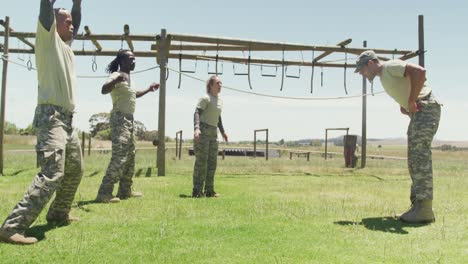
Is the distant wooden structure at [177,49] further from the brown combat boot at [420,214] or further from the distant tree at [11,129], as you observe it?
the distant tree at [11,129]

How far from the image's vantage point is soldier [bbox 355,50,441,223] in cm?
514

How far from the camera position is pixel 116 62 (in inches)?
266

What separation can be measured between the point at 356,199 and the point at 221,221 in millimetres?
3179

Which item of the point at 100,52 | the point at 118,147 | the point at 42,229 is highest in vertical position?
the point at 100,52

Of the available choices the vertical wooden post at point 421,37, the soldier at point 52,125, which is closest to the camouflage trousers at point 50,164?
the soldier at point 52,125

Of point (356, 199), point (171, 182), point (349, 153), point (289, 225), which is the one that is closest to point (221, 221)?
point (289, 225)

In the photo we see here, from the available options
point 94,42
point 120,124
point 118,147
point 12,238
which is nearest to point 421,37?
point 94,42

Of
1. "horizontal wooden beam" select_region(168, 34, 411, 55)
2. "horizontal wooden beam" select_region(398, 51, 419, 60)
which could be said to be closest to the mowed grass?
"horizontal wooden beam" select_region(168, 34, 411, 55)

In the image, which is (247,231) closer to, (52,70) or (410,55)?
(52,70)

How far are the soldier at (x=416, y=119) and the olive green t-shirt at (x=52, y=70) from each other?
3558 mm

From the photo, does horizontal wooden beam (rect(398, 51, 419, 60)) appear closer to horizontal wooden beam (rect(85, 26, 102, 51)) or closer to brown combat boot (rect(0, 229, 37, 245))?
horizontal wooden beam (rect(85, 26, 102, 51))

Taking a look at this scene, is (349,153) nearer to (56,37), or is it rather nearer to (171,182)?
(171,182)

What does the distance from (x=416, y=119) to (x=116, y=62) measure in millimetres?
4502

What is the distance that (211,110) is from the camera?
24.0 feet
